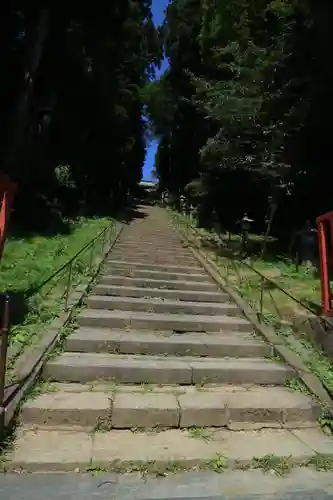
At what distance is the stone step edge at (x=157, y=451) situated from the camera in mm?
3342

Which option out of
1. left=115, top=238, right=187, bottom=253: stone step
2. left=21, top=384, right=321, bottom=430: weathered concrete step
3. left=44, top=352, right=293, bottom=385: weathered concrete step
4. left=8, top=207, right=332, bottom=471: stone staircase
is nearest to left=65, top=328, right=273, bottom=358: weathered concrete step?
left=8, top=207, right=332, bottom=471: stone staircase

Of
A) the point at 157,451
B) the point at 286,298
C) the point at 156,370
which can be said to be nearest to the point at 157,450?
the point at 157,451

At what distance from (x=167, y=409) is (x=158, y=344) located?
1323mm

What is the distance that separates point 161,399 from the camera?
423 centimetres

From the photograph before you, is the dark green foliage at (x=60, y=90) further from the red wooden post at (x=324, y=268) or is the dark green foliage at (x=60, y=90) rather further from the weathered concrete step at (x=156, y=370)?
the red wooden post at (x=324, y=268)

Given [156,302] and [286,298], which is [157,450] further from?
[286,298]

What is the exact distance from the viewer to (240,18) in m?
14.5

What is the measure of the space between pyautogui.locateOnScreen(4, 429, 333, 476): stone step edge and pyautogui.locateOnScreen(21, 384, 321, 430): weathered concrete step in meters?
0.11

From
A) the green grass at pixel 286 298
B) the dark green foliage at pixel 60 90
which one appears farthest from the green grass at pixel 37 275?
the dark green foliage at pixel 60 90

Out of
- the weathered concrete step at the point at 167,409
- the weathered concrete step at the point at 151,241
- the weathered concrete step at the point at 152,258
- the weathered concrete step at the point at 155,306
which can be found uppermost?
the weathered concrete step at the point at 151,241

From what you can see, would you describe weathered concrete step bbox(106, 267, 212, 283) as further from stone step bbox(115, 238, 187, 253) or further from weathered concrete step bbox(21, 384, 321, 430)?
weathered concrete step bbox(21, 384, 321, 430)

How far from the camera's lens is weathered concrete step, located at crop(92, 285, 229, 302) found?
7184 millimetres

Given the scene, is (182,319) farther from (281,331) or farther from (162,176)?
(162,176)

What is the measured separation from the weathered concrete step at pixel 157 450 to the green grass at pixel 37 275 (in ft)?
5.26
